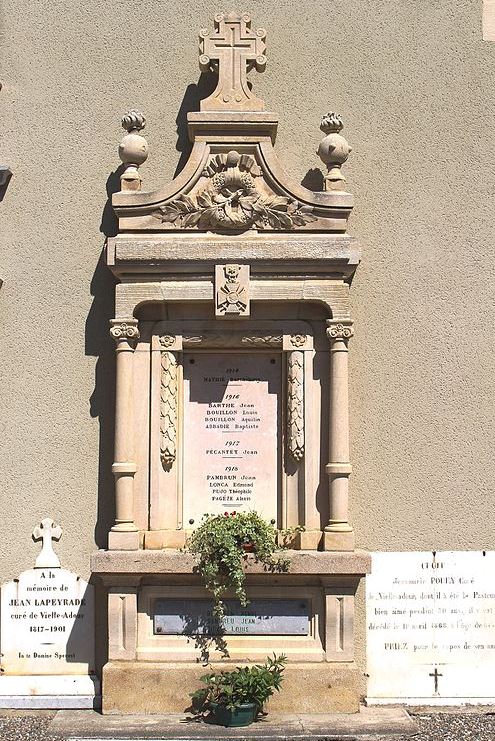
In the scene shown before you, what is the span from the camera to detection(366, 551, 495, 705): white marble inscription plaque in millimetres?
7969

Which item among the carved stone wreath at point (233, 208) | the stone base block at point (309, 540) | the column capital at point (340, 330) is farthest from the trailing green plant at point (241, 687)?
the carved stone wreath at point (233, 208)

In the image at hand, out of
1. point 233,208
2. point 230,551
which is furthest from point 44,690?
point 233,208

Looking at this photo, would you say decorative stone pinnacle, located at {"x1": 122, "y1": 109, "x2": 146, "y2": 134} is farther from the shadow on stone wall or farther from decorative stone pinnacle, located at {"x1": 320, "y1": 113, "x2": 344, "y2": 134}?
decorative stone pinnacle, located at {"x1": 320, "y1": 113, "x2": 344, "y2": 134}

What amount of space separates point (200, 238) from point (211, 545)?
8.36ft

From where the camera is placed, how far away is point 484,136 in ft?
27.7

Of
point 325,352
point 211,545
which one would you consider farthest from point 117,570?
point 325,352

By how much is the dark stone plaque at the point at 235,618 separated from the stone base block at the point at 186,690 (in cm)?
31

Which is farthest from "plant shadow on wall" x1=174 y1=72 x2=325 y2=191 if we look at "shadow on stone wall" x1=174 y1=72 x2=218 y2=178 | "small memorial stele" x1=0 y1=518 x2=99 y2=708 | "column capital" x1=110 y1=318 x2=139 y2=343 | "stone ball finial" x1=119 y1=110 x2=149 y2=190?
"small memorial stele" x1=0 y1=518 x2=99 y2=708

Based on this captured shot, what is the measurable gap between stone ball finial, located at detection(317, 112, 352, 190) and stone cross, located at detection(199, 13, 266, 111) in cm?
60

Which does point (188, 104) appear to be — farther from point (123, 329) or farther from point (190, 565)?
point (190, 565)

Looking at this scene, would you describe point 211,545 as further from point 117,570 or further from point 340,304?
point 340,304

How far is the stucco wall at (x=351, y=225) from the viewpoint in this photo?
322 inches

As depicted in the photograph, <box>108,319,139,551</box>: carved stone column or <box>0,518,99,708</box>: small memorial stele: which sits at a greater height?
<box>108,319,139,551</box>: carved stone column

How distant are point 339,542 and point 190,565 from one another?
122 cm
